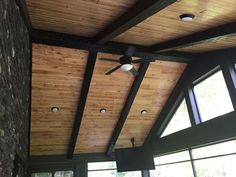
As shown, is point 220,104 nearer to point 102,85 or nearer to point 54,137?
point 102,85

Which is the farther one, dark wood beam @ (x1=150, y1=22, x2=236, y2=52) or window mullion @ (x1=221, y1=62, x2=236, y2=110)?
window mullion @ (x1=221, y1=62, x2=236, y2=110)

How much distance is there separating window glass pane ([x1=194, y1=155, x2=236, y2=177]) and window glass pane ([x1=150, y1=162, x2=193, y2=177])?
37 centimetres

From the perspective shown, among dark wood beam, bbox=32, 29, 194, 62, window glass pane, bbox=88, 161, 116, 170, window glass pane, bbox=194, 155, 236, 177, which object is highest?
dark wood beam, bbox=32, 29, 194, 62

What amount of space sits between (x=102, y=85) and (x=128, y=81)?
722 mm

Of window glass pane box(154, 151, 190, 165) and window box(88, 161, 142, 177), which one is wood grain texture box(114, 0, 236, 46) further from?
window box(88, 161, 142, 177)

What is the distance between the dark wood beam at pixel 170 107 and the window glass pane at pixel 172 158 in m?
0.70

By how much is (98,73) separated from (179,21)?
8.36ft

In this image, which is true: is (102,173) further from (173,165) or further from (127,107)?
(127,107)

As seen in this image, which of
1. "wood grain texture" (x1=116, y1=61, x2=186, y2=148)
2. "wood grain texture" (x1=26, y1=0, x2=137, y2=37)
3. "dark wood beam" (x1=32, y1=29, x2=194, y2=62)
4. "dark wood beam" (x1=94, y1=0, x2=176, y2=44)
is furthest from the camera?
"wood grain texture" (x1=116, y1=61, x2=186, y2=148)

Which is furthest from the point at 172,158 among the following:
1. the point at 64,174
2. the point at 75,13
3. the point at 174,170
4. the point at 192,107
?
the point at 75,13

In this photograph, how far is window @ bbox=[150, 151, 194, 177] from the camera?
300 inches

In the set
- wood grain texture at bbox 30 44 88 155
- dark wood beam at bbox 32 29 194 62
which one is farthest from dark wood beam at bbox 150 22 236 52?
wood grain texture at bbox 30 44 88 155

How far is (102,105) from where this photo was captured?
754 centimetres

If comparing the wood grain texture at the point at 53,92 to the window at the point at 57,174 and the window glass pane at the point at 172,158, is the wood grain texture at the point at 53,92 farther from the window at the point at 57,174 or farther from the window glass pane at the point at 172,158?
the window glass pane at the point at 172,158
